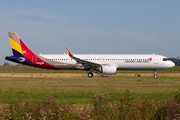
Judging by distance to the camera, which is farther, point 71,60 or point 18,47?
point 18,47

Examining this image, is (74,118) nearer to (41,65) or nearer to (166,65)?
(41,65)

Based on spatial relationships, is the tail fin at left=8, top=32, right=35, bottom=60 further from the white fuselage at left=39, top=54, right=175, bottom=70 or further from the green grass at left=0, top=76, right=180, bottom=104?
the green grass at left=0, top=76, right=180, bottom=104

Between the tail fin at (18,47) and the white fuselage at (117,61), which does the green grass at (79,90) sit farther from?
the tail fin at (18,47)

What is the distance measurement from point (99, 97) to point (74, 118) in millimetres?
1174

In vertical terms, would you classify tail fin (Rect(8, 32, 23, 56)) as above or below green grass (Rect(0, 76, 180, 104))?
above

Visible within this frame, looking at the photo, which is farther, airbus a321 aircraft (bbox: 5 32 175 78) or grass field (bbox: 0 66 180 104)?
airbus a321 aircraft (bbox: 5 32 175 78)

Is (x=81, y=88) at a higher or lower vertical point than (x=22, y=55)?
lower

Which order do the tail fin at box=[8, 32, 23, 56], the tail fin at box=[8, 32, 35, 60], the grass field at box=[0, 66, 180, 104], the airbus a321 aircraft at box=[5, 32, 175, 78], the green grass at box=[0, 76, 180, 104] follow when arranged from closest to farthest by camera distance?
the green grass at box=[0, 76, 180, 104] → the grass field at box=[0, 66, 180, 104] → the airbus a321 aircraft at box=[5, 32, 175, 78] → the tail fin at box=[8, 32, 35, 60] → the tail fin at box=[8, 32, 23, 56]

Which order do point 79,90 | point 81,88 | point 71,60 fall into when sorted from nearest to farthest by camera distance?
1. point 79,90
2. point 81,88
3. point 71,60

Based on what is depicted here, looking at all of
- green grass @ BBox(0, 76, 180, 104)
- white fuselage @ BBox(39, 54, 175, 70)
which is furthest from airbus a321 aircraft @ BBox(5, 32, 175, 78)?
green grass @ BBox(0, 76, 180, 104)

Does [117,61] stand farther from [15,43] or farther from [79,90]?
[79,90]

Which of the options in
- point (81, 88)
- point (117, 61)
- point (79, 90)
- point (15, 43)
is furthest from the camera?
point (15, 43)

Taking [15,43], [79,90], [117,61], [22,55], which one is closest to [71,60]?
[117,61]

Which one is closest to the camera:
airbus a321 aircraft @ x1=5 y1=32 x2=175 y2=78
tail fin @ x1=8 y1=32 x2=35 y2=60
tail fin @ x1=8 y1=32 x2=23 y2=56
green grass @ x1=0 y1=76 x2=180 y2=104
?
green grass @ x1=0 y1=76 x2=180 y2=104
